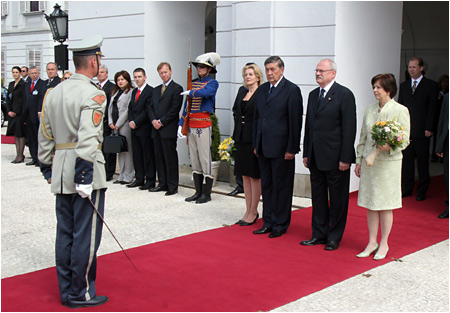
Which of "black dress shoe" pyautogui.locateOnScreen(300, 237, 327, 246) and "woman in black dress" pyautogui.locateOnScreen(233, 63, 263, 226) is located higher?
"woman in black dress" pyautogui.locateOnScreen(233, 63, 263, 226)

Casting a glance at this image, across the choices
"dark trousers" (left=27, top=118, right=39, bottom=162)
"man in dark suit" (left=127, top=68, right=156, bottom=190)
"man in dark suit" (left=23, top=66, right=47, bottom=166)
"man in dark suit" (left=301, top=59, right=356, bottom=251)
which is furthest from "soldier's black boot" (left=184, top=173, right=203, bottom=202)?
"dark trousers" (left=27, top=118, right=39, bottom=162)

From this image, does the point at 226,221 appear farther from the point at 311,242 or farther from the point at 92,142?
the point at 92,142

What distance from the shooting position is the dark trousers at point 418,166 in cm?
793

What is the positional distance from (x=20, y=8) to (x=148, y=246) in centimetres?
2219

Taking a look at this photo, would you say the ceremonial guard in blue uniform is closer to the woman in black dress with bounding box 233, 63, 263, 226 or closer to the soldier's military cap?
the woman in black dress with bounding box 233, 63, 263, 226

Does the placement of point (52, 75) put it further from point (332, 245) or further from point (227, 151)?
point (332, 245)

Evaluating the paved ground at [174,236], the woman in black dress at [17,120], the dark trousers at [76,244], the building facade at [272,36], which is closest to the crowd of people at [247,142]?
the dark trousers at [76,244]

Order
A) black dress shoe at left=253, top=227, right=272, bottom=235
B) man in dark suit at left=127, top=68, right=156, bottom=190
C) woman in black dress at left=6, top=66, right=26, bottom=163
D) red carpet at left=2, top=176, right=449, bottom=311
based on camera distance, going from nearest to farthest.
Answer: red carpet at left=2, top=176, right=449, bottom=311 < black dress shoe at left=253, top=227, right=272, bottom=235 < man in dark suit at left=127, top=68, right=156, bottom=190 < woman in black dress at left=6, top=66, right=26, bottom=163

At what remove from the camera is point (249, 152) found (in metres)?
6.55

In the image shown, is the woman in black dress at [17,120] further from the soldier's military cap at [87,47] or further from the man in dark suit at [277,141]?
the soldier's military cap at [87,47]

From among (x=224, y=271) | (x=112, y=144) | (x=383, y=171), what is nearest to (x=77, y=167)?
(x=224, y=271)

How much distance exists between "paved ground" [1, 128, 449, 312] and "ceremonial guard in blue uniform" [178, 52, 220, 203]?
1.03 feet

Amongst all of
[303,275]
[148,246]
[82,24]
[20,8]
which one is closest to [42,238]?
[148,246]

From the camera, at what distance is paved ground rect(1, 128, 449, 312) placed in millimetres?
4324
